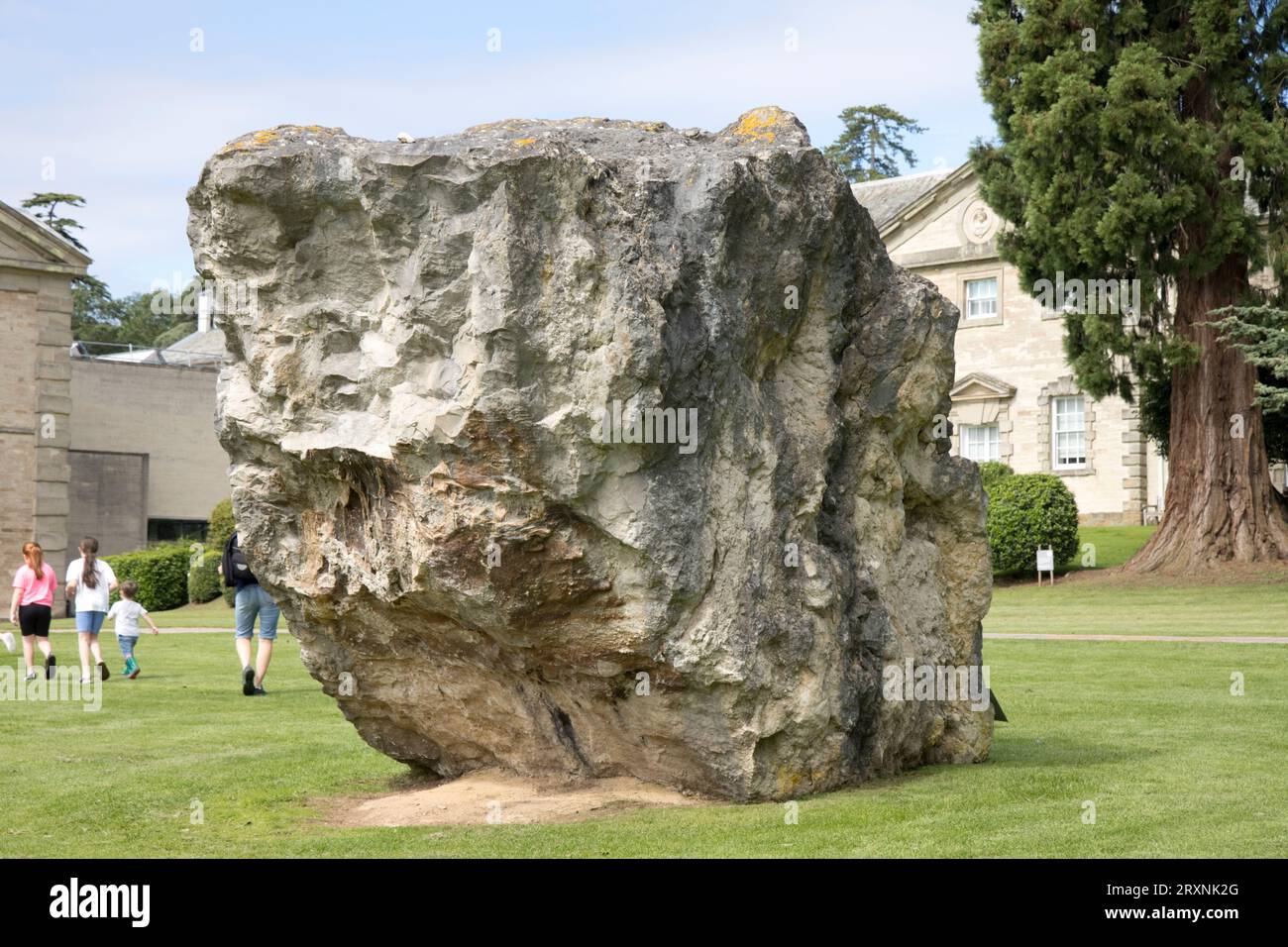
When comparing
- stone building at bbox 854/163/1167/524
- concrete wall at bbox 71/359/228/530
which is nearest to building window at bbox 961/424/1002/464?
stone building at bbox 854/163/1167/524

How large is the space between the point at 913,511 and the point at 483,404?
150 inches

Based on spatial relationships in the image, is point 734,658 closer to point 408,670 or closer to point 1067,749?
point 408,670

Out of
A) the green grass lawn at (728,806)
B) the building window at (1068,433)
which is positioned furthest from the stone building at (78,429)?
the building window at (1068,433)

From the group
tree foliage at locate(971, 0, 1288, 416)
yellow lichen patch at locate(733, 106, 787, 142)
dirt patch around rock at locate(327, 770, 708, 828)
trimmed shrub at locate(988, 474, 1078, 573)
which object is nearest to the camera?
dirt patch around rock at locate(327, 770, 708, 828)

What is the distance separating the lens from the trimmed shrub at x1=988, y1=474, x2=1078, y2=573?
32844 millimetres

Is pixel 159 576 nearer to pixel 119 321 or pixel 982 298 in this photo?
pixel 982 298

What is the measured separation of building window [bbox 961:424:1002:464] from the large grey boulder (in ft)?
115

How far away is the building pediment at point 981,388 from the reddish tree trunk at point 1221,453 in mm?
12449

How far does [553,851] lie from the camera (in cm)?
720

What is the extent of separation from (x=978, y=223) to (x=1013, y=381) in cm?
474

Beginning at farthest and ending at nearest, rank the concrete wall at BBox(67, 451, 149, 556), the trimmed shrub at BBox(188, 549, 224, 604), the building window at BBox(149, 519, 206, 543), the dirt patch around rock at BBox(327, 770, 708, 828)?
the building window at BBox(149, 519, 206, 543), the concrete wall at BBox(67, 451, 149, 556), the trimmed shrub at BBox(188, 549, 224, 604), the dirt patch around rock at BBox(327, 770, 708, 828)

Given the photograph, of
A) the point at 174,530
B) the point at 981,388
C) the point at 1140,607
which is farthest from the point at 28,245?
the point at 981,388

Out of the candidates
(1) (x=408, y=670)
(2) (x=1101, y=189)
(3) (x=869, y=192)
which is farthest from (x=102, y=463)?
(1) (x=408, y=670)

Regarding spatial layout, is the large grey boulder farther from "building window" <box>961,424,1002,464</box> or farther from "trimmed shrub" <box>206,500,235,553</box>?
"building window" <box>961,424,1002,464</box>
